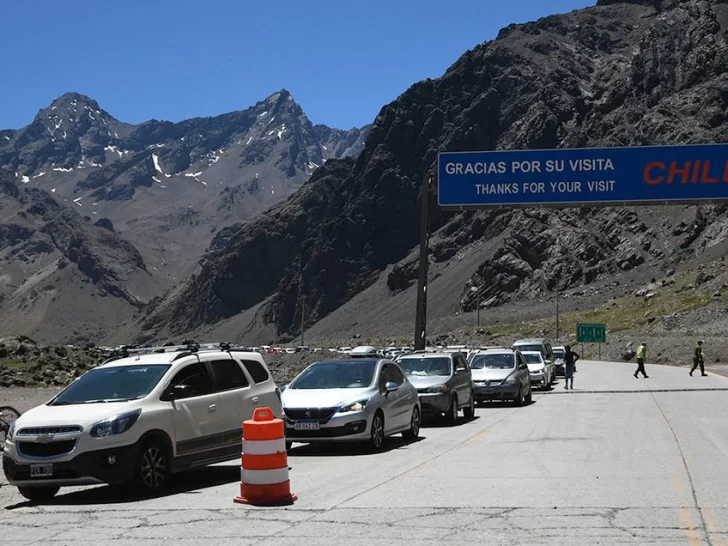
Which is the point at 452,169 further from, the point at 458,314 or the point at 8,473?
the point at 458,314

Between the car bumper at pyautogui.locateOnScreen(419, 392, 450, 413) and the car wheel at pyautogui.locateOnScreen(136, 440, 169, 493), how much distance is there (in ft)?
32.8

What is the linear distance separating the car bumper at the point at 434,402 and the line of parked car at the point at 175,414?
131 inches

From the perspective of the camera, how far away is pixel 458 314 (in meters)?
147

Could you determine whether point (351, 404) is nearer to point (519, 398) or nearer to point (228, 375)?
point (228, 375)

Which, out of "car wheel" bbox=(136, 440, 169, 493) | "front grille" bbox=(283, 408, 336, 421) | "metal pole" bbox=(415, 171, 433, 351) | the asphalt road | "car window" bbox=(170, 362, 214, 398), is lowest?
the asphalt road

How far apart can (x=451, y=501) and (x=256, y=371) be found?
435 centimetres

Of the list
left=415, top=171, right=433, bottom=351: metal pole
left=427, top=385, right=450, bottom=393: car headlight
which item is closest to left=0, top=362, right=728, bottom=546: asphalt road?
left=427, top=385, right=450, bottom=393: car headlight

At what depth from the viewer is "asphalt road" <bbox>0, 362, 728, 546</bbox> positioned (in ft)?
27.9

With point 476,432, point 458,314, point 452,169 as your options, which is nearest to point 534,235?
point 458,314

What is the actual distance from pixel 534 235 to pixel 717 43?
155 feet

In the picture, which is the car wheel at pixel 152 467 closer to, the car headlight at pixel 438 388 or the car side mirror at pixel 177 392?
the car side mirror at pixel 177 392

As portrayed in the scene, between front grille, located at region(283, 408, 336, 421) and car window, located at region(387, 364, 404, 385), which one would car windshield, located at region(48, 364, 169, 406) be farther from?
car window, located at region(387, 364, 404, 385)

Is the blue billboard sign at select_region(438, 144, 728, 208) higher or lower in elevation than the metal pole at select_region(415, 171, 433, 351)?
higher

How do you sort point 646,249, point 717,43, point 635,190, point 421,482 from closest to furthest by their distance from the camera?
point 421,482 < point 635,190 < point 646,249 < point 717,43
